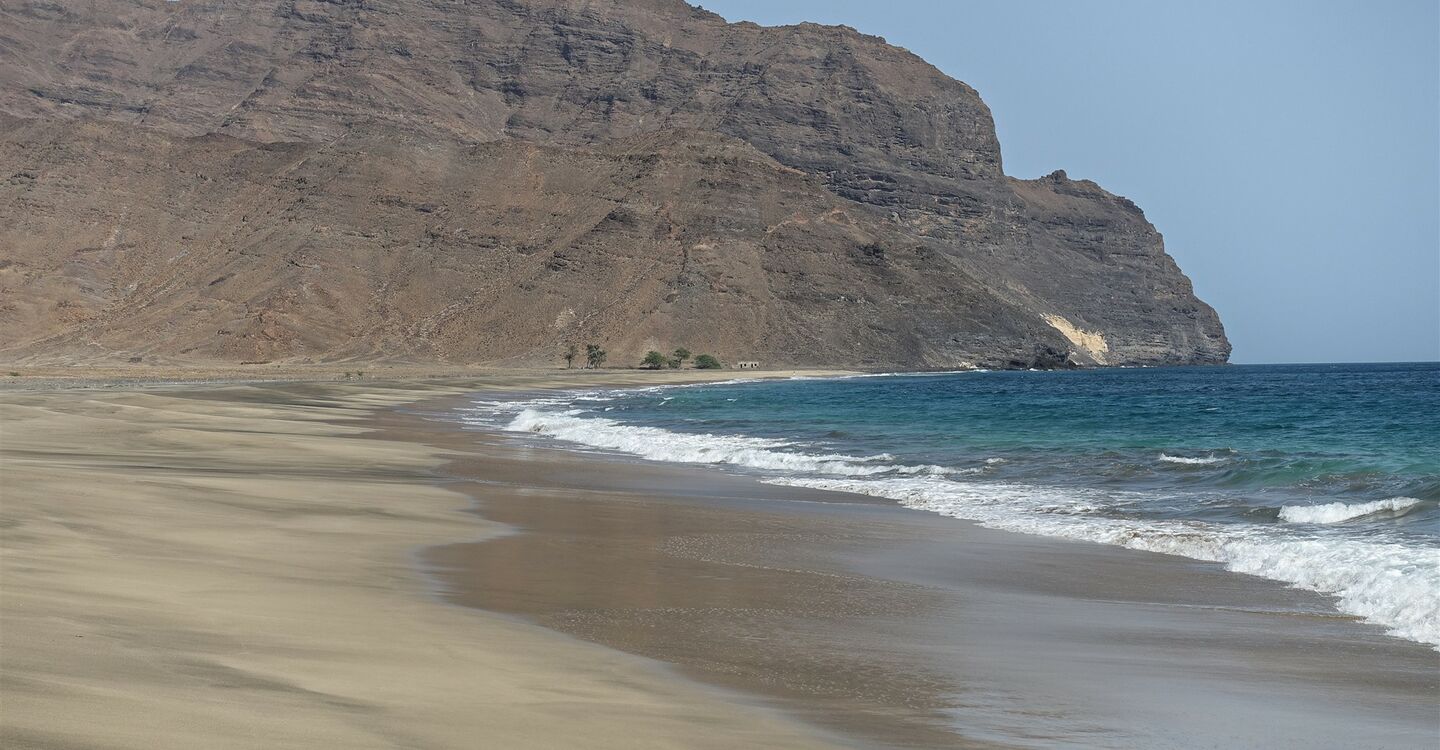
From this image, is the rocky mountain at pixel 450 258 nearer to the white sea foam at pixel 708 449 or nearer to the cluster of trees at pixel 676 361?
the cluster of trees at pixel 676 361

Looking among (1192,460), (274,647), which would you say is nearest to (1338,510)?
(1192,460)

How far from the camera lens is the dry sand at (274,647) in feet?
20.5

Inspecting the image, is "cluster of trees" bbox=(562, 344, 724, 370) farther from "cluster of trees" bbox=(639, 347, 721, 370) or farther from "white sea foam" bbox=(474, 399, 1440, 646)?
"white sea foam" bbox=(474, 399, 1440, 646)

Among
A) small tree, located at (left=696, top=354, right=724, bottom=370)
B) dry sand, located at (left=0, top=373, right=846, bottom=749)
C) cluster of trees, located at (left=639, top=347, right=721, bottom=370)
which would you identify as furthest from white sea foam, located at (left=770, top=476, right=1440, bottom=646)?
small tree, located at (left=696, top=354, right=724, bottom=370)

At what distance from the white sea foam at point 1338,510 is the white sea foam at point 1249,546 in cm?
111

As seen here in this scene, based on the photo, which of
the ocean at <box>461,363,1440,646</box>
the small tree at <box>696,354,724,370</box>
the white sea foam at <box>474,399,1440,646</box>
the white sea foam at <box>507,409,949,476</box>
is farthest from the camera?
the small tree at <box>696,354,724,370</box>

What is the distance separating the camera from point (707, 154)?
16700cm

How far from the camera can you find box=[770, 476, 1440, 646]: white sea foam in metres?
11.7

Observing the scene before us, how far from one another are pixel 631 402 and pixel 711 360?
74.8 m

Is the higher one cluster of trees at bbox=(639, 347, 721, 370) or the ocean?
cluster of trees at bbox=(639, 347, 721, 370)

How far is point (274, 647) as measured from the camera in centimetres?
805

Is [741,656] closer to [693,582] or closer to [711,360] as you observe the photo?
[693,582]

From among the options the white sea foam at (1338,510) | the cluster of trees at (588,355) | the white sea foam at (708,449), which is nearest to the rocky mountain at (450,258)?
the cluster of trees at (588,355)

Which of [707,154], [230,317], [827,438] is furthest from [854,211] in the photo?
[827,438]
